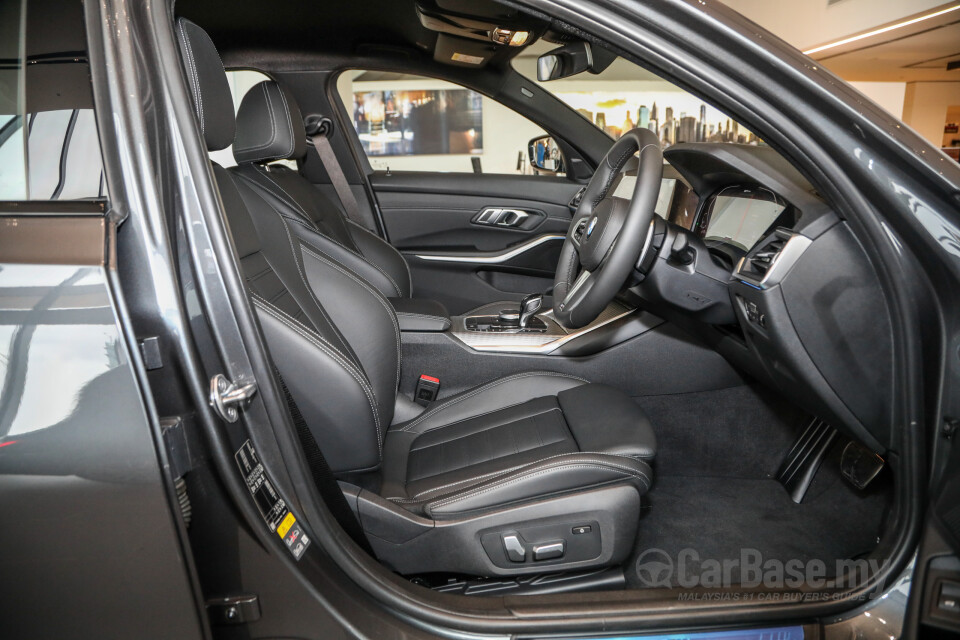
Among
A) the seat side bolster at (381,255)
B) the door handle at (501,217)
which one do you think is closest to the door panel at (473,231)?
the door handle at (501,217)

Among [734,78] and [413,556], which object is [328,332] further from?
[734,78]

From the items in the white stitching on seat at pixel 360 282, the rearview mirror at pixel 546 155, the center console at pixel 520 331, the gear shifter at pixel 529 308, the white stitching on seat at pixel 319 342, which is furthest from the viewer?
the rearview mirror at pixel 546 155

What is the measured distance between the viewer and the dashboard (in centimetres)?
97

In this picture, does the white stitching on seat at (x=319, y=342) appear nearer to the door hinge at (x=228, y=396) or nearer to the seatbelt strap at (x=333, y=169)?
the door hinge at (x=228, y=396)

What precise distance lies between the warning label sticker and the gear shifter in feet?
3.76

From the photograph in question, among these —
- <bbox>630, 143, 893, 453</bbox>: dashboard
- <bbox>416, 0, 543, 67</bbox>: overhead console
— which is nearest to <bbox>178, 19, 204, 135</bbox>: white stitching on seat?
<bbox>630, 143, 893, 453</bbox>: dashboard

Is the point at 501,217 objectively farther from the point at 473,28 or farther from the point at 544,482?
the point at 544,482

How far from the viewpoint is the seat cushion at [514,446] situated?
4.00ft

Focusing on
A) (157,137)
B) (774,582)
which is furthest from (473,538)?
(157,137)

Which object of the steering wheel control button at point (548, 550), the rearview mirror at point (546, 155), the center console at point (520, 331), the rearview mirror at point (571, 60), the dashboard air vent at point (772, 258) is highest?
the rearview mirror at point (571, 60)

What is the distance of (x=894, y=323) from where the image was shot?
0.94 meters

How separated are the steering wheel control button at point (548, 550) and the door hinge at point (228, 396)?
614 millimetres

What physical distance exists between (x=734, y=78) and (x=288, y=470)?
0.81m

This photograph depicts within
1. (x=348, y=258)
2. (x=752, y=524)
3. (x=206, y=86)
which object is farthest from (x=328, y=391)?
(x=752, y=524)
